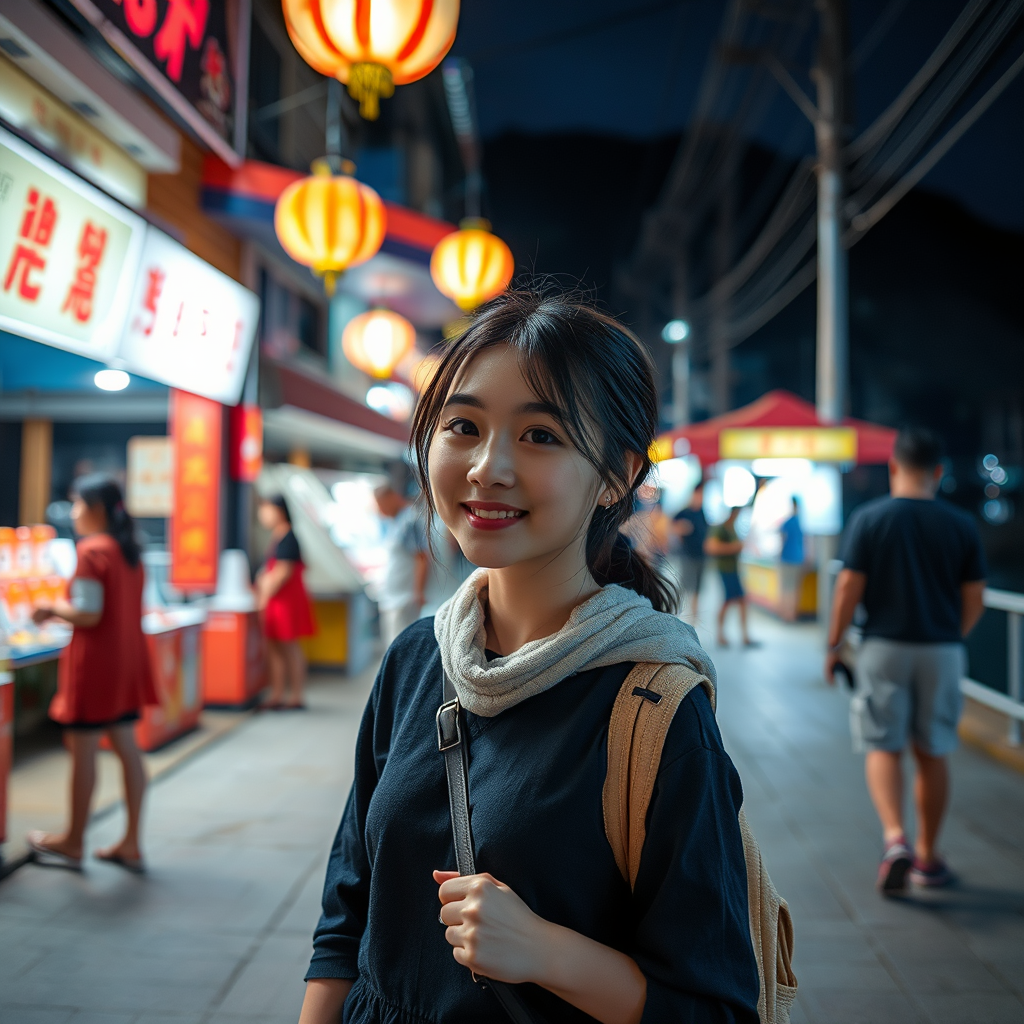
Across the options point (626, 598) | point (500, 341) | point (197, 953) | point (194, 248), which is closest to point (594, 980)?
point (626, 598)

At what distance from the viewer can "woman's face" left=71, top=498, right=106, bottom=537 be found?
414 cm

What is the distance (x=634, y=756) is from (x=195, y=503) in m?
6.52

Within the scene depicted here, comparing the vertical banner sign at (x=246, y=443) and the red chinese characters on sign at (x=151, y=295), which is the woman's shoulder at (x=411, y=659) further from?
the vertical banner sign at (x=246, y=443)

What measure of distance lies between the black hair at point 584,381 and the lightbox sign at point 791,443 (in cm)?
815

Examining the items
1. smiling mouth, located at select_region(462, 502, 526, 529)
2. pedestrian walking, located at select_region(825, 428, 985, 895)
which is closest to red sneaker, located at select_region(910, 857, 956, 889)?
pedestrian walking, located at select_region(825, 428, 985, 895)

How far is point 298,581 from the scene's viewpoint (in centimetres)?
708

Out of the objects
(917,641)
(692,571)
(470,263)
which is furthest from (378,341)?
(917,641)

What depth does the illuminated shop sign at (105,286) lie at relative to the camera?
3346 millimetres

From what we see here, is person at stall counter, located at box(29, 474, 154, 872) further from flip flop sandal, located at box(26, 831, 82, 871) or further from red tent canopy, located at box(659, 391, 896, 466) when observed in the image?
red tent canopy, located at box(659, 391, 896, 466)

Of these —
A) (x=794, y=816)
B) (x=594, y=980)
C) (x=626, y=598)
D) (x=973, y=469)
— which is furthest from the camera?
(x=973, y=469)

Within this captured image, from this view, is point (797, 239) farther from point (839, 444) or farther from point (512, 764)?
point (512, 764)

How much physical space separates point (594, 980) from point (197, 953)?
9.30 feet

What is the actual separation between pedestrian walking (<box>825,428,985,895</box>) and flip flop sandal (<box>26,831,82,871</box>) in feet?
12.7

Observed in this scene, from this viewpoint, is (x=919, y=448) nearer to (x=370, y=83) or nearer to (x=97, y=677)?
(x=370, y=83)
